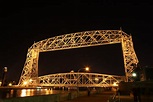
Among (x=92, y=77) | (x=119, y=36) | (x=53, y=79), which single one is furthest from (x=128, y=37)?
(x=53, y=79)

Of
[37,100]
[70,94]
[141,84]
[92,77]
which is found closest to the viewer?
[141,84]

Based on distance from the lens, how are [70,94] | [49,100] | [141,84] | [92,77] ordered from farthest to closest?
[92,77], [70,94], [49,100], [141,84]

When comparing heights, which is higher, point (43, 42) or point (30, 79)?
point (43, 42)

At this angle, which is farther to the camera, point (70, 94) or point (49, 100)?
point (70, 94)

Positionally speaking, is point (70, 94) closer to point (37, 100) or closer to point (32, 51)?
point (37, 100)

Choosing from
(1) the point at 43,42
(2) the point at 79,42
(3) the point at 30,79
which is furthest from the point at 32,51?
(2) the point at 79,42

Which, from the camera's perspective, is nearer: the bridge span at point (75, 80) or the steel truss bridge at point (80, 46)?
the steel truss bridge at point (80, 46)

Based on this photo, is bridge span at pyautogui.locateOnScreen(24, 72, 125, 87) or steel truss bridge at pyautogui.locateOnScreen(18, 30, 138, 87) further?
bridge span at pyautogui.locateOnScreen(24, 72, 125, 87)

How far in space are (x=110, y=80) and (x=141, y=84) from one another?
155 feet

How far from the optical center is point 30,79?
41.1m

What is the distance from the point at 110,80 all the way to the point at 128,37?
27.0 m

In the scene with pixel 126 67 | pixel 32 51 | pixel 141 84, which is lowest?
pixel 141 84

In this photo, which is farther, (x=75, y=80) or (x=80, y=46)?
(x=75, y=80)

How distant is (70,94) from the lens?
16.0m
